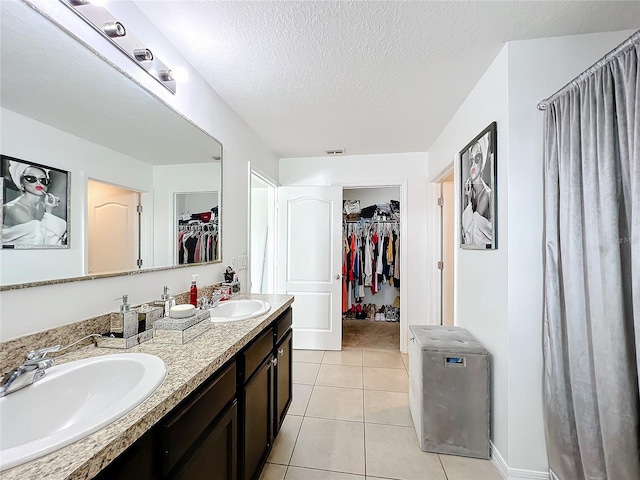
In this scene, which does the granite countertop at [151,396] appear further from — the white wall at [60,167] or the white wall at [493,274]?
the white wall at [493,274]

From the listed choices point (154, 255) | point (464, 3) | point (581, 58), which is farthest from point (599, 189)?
point (154, 255)

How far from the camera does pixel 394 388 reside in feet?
8.05

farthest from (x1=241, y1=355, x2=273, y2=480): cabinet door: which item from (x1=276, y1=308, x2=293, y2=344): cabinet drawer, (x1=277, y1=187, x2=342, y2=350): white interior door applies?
(x1=277, y1=187, x2=342, y2=350): white interior door

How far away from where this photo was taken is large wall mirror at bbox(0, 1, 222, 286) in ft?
2.81

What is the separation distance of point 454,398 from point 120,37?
2.51m

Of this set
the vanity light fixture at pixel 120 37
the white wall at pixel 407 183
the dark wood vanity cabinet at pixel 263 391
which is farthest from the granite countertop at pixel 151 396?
the white wall at pixel 407 183

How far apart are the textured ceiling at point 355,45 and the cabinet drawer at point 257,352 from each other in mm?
1574

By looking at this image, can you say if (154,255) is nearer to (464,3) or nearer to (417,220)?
(464,3)

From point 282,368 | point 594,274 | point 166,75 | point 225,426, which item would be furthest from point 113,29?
point 594,274

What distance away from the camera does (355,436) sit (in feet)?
6.04

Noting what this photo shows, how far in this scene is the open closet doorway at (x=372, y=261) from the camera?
410cm

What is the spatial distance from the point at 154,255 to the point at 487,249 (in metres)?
1.92

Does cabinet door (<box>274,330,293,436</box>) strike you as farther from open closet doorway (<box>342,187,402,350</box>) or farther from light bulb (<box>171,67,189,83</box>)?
open closet doorway (<box>342,187,402,350</box>)

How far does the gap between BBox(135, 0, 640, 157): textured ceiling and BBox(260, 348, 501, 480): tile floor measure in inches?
93.7
